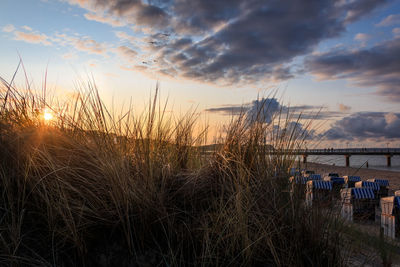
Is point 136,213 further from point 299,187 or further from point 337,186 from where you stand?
point 337,186

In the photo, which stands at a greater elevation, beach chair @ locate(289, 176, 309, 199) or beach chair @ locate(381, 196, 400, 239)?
beach chair @ locate(289, 176, 309, 199)

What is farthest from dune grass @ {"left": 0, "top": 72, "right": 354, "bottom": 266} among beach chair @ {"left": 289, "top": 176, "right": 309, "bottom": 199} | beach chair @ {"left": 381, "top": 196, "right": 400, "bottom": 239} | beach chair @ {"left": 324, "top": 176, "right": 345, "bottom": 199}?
beach chair @ {"left": 381, "top": 196, "right": 400, "bottom": 239}

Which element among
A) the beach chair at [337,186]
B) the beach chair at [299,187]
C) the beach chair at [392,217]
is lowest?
the beach chair at [392,217]

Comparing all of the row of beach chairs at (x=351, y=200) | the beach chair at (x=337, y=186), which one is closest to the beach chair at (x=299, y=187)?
the row of beach chairs at (x=351, y=200)

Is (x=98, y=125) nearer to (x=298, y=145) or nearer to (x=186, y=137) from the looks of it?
(x=186, y=137)

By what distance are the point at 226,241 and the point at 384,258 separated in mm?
1847

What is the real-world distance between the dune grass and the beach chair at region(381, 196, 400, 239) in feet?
19.6

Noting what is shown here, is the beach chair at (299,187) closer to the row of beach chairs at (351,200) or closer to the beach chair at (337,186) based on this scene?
the row of beach chairs at (351,200)

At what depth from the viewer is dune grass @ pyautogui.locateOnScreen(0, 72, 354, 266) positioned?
1887 mm

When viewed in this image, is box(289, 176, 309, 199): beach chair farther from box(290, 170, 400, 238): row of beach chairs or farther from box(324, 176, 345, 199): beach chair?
box(324, 176, 345, 199): beach chair

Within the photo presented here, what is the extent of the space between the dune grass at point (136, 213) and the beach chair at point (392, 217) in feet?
19.6

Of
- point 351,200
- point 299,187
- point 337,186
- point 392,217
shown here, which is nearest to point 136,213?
point 299,187

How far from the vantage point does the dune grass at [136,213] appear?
189 cm

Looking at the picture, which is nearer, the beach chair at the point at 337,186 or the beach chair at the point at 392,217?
the beach chair at the point at 337,186
